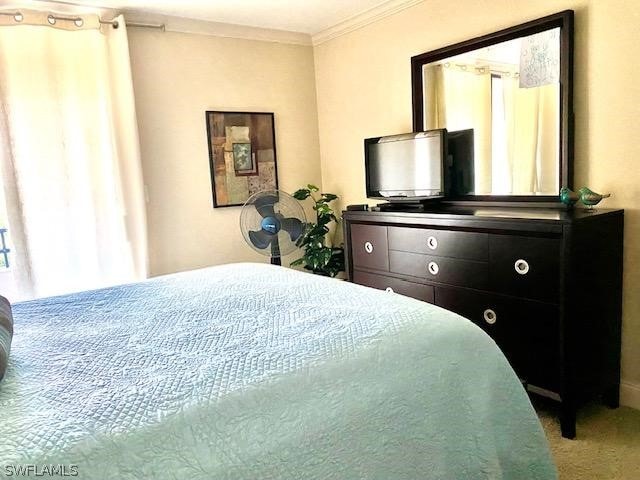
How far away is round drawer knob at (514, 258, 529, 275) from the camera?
2.26m

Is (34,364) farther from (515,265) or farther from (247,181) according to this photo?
(247,181)

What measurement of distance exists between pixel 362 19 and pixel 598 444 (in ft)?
9.78

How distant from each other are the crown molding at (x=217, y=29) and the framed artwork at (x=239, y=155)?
57 cm

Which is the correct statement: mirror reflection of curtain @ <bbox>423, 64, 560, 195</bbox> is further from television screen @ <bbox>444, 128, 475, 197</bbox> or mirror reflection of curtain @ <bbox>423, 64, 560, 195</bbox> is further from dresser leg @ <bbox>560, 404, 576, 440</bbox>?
dresser leg @ <bbox>560, 404, 576, 440</bbox>

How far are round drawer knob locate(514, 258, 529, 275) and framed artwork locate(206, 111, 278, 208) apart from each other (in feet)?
7.08

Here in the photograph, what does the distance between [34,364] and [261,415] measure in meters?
0.67

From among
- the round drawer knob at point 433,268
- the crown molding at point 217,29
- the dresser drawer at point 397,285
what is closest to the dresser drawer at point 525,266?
the round drawer knob at point 433,268

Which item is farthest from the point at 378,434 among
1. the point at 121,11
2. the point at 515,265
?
the point at 121,11

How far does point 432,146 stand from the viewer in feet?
9.71

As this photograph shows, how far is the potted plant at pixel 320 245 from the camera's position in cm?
380

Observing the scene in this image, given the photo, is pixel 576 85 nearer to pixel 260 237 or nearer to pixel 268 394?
pixel 260 237

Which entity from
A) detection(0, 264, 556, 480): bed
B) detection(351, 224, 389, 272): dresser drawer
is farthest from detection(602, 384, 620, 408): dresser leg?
detection(351, 224, 389, 272): dresser drawer

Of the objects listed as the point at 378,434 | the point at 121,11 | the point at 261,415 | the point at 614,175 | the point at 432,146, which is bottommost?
the point at 378,434

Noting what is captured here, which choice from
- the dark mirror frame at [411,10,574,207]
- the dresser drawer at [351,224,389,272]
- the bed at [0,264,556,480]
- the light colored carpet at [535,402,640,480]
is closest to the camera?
the bed at [0,264,556,480]
